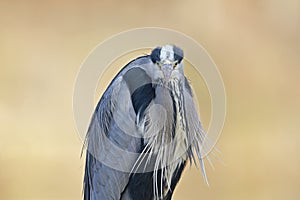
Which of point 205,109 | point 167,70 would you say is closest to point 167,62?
point 167,70

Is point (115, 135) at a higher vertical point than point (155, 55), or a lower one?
lower

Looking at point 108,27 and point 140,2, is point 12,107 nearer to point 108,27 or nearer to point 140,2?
point 108,27

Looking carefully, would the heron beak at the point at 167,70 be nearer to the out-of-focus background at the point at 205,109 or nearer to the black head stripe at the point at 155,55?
the black head stripe at the point at 155,55

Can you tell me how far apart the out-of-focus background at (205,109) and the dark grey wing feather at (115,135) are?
0.08 meters

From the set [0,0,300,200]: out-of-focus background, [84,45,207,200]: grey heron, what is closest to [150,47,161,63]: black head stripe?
[84,45,207,200]: grey heron

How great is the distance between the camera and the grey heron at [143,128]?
3.91 feet

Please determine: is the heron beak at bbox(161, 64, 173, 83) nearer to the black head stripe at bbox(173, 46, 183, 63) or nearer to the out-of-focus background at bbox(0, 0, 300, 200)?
the black head stripe at bbox(173, 46, 183, 63)

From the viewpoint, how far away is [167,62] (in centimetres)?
121

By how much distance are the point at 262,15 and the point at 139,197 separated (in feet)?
2.32

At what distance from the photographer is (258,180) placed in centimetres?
137

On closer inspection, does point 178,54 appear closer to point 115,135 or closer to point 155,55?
point 155,55

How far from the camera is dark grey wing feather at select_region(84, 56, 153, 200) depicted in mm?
1189

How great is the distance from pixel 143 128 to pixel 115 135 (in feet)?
0.27

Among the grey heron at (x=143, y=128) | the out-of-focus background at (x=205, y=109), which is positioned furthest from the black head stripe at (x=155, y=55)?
the out-of-focus background at (x=205, y=109)
